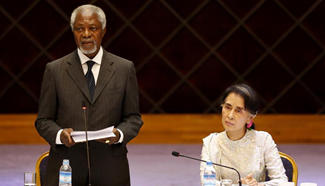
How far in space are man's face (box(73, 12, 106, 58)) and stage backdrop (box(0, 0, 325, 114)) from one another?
2.96m

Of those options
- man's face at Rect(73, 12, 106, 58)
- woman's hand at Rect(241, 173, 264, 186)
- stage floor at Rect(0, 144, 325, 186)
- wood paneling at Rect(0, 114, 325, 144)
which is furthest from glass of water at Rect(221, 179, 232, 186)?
wood paneling at Rect(0, 114, 325, 144)

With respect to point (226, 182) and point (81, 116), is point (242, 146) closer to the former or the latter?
point (226, 182)

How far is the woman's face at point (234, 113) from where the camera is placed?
234 cm

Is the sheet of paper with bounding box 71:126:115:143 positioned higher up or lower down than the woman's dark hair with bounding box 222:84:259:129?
lower down

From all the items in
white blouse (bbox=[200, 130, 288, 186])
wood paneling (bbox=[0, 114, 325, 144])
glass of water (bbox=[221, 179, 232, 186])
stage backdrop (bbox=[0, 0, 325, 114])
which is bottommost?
glass of water (bbox=[221, 179, 232, 186])

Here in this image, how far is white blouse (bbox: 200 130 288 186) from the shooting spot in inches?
92.4

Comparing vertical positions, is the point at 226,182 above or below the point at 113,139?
below

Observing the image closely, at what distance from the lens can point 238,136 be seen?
7.93ft

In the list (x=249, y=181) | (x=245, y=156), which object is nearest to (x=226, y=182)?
(x=249, y=181)

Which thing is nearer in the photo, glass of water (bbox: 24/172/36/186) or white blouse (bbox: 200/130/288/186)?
glass of water (bbox: 24/172/36/186)

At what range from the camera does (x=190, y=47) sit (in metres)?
5.25

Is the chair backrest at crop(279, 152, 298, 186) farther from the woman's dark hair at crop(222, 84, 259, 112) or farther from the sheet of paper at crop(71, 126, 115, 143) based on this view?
the sheet of paper at crop(71, 126, 115, 143)

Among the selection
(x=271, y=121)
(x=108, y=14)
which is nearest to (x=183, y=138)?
(x=271, y=121)

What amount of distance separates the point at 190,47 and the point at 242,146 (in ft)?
9.54
